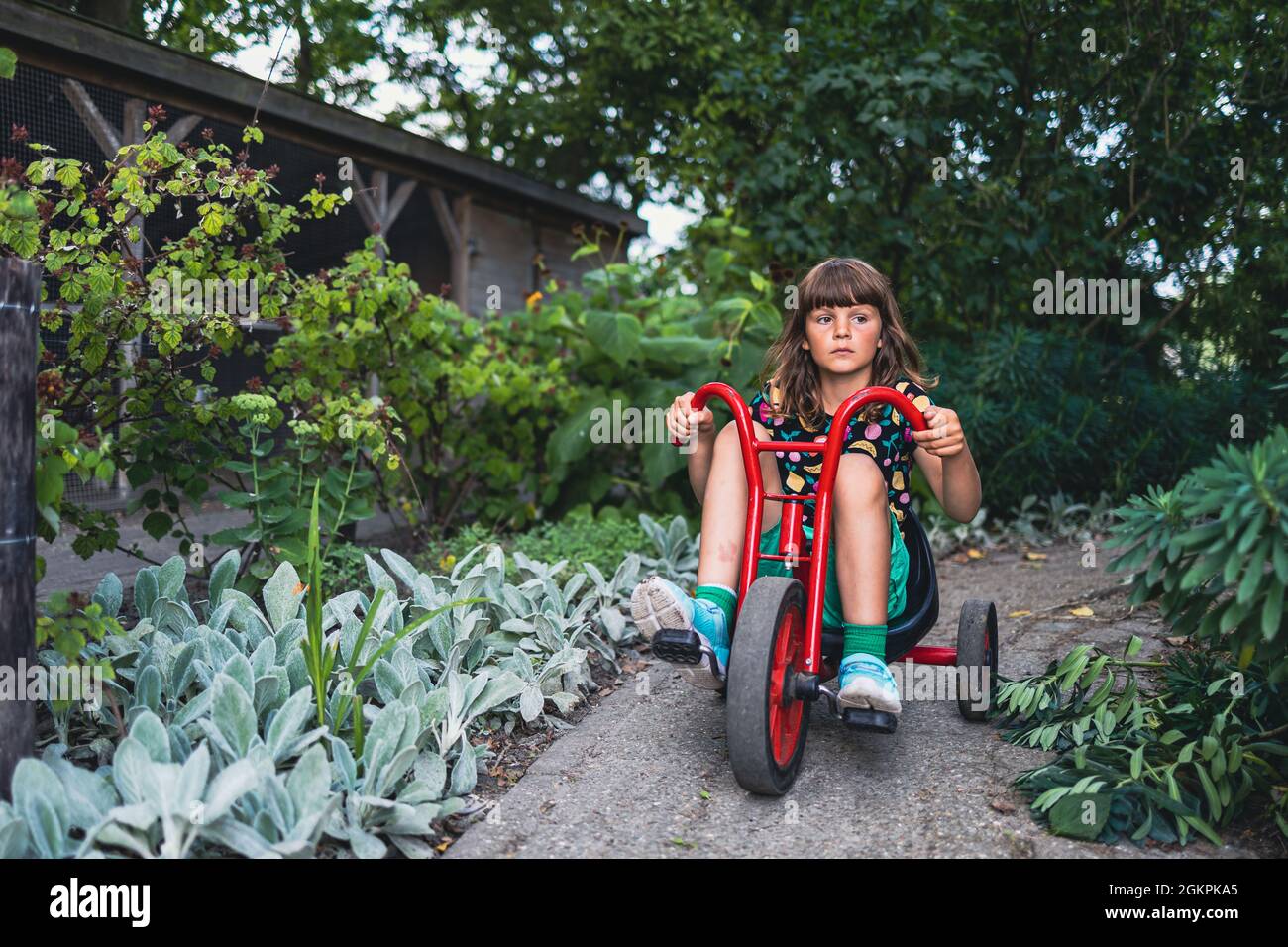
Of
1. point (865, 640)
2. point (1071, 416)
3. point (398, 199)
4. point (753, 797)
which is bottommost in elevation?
point (753, 797)

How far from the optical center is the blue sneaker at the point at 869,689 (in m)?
2.16

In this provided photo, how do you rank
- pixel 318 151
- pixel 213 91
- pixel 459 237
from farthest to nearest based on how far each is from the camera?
pixel 459 237
pixel 318 151
pixel 213 91

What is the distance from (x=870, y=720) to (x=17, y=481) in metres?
1.77

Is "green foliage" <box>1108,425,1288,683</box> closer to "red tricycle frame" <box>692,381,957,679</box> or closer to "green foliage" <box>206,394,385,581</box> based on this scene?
"red tricycle frame" <box>692,381,957,679</box>

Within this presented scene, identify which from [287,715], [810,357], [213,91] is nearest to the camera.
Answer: [287,715]

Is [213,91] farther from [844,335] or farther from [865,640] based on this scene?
[865,640]

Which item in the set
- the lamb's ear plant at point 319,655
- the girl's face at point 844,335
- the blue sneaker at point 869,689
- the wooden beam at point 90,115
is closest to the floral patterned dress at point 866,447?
the girl's face at point 844,335

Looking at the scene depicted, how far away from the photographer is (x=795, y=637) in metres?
2.28

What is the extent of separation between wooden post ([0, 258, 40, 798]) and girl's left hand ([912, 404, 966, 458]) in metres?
1.85

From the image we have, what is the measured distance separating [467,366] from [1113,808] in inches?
123

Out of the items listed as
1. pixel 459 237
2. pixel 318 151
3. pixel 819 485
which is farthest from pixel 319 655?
pixel 459 237

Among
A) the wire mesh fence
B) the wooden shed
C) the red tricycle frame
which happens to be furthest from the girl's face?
the wire mesh fence
